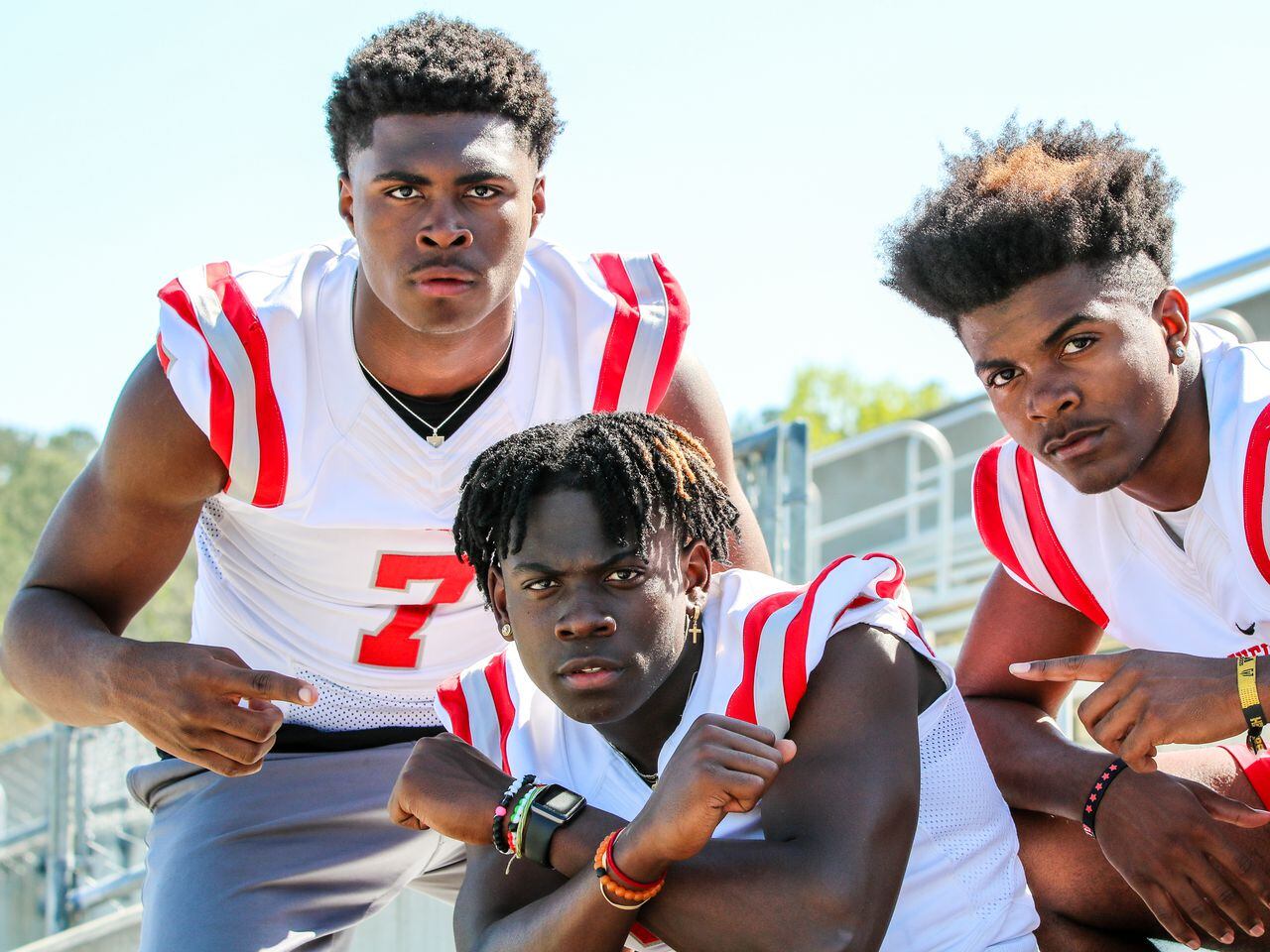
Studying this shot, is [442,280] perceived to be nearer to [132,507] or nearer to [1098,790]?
[132,507]

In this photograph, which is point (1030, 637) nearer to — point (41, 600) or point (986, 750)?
point (986, 750)

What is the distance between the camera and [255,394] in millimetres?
3254

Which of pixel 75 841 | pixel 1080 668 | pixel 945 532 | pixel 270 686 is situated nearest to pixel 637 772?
pixel 270 686

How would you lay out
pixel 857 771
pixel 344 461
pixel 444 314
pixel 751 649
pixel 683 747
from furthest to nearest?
pixel 344 461, pixel 444 314, pixel 751 649, pixel 857 771, pixel 683 747

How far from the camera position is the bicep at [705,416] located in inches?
135

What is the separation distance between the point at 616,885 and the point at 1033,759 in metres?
1.18

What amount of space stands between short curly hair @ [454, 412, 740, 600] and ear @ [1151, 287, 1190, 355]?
910 mm

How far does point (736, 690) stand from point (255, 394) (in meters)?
1.30

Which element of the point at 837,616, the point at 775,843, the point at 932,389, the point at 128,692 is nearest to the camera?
the point at 775,843

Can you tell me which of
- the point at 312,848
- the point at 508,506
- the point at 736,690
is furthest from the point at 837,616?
the point at 312,848

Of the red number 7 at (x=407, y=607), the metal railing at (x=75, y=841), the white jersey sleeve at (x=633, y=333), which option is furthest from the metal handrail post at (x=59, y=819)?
the white jersey sleeve at (x=633, y=333)

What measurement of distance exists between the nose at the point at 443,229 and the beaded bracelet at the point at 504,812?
3.71 feet

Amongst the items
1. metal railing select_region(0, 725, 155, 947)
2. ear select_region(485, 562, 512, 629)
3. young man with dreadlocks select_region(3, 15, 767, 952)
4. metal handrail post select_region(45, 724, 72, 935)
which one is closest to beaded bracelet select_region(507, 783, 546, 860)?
ear select_region(485, 562, 512, 629)

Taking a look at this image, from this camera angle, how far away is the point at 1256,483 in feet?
9.07
